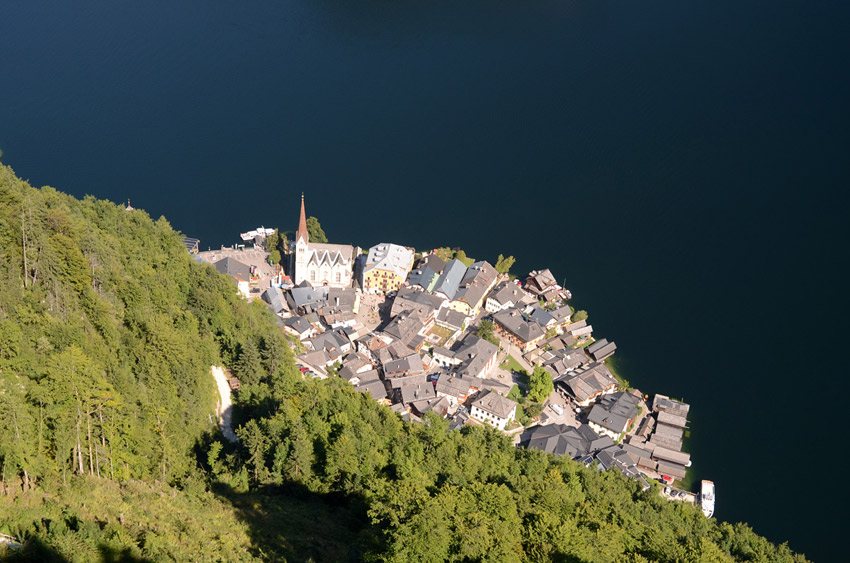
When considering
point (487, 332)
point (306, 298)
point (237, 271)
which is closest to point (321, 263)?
point (306, 298)

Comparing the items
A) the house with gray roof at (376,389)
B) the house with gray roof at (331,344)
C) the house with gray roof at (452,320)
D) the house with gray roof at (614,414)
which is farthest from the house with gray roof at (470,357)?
the house with gray roof at (614,414)

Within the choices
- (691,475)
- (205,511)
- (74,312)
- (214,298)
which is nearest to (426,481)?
(205,511)

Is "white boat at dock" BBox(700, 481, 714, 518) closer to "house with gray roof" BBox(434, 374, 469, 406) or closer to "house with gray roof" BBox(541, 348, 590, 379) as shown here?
"house with gray roof" BBox(541, 348, 590, 379)

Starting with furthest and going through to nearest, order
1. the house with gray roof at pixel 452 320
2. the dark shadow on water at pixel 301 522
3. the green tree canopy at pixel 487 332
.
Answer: the house with gray roof at pixel 452 320 → the green tree canopy at pixel 487 332 → the dark shadow on water at pixel 301 522

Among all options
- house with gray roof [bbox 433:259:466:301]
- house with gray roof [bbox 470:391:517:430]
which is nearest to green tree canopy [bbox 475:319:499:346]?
house with gray roof [bbox 433:259:466:301]

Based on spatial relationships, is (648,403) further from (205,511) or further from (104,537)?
(104,537)

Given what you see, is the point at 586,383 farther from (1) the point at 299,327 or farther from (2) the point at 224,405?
(2) the point at 224,405

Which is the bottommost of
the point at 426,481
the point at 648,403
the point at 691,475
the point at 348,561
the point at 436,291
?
the point at 348,561

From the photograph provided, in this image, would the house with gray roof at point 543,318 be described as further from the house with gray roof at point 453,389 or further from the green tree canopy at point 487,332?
the house with gray roof at point 453,389
